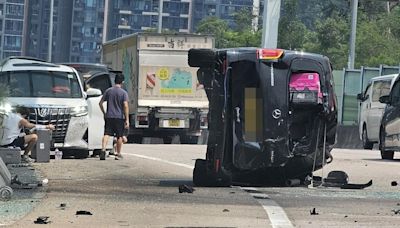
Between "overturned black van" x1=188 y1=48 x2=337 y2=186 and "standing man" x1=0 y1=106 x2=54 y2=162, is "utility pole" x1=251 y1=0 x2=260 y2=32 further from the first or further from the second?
"overturned black van" x1=188 y1=48 x2=337 y2=186

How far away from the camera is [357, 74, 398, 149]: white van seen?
2745 cm

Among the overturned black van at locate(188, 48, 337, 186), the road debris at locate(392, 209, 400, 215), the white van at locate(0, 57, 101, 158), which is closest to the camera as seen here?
the road debris at locate(392, 209, 400, 215)

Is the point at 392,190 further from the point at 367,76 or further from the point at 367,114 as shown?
the point at 367,76

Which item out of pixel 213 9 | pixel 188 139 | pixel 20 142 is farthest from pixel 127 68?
pixel 213 9

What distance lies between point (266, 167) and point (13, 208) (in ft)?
13.6

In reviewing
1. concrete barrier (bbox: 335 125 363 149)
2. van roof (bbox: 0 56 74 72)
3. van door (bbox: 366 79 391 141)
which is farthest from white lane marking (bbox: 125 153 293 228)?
concrete barrier (bbox: 335 125 363 149)

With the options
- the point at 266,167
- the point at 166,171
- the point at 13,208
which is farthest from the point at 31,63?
the point at 13,208

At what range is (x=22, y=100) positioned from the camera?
725 inches

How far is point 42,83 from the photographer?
63.0ft

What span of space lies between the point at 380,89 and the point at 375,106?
52 cm

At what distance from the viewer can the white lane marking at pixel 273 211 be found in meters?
10.2

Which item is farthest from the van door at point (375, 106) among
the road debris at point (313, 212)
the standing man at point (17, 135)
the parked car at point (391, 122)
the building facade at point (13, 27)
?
the building facade at point (13, 27)

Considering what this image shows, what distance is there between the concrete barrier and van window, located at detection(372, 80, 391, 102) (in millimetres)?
7898

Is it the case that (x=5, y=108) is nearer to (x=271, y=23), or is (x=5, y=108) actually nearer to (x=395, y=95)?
(x=395, y=95)
